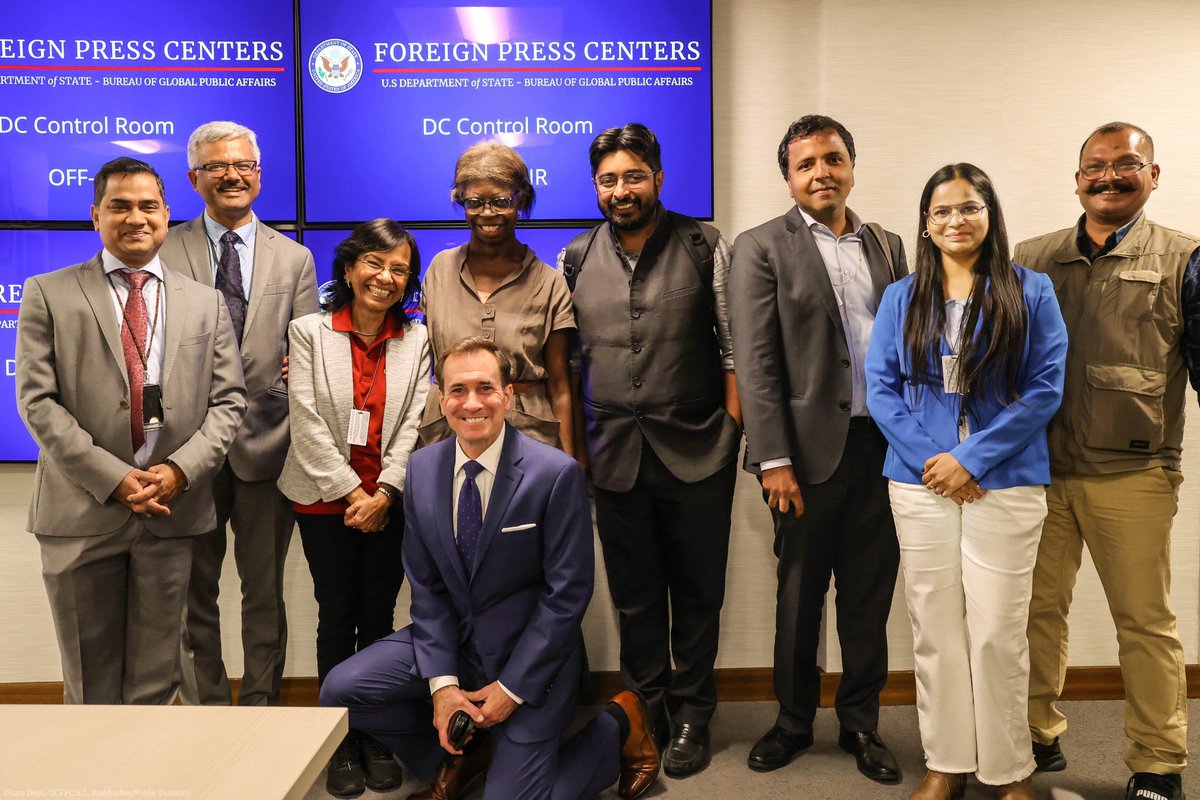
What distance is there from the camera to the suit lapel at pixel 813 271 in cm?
274

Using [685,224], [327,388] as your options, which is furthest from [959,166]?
[327,388]

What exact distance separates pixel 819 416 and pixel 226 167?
1.98 meters

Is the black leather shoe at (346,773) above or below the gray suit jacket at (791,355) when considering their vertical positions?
below

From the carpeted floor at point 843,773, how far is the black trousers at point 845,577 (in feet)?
0.51

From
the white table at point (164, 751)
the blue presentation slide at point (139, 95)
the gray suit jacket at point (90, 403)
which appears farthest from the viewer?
the blue presentation slide at point (139, 95)

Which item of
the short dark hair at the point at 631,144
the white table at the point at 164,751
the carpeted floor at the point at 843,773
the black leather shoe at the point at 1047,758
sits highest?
the short dark hair at the point at 631,144

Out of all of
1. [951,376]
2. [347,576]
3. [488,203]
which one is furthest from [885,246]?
[347,576]

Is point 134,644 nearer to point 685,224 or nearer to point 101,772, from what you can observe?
point 101,772

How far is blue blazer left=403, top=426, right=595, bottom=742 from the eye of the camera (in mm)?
2404

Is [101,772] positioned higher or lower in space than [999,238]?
lower

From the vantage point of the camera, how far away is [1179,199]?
335 centimetres

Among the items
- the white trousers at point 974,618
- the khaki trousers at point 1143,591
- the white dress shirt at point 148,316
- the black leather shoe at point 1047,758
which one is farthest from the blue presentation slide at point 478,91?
the black leather shoe at point 1047,758

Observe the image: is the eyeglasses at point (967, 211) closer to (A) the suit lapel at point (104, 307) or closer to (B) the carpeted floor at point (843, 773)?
(B) the carpeted floor at point (843, 773)

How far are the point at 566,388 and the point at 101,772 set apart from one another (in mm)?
1856
